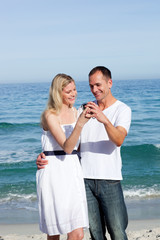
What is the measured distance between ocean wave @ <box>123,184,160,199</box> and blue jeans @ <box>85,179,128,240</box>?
15.6 ft

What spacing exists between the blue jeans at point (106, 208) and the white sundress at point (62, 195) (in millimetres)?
Answer: 131

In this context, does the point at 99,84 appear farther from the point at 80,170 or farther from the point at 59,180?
the point at 59,180

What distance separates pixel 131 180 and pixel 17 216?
144 inches

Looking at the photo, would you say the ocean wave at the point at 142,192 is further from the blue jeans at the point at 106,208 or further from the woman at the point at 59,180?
the woman at the point at 59,180

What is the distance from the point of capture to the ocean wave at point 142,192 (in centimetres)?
845

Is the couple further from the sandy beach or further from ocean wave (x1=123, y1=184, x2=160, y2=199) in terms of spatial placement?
ocean wave (x1=123, y1=184, x2=160, y2=199)

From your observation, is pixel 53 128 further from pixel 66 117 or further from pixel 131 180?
pixel 131 180

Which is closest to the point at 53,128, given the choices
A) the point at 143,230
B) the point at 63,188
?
the point at 63,188

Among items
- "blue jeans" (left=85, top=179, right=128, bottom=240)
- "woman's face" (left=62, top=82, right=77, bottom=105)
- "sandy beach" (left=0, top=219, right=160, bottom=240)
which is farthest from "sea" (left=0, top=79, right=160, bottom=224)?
"woman's face" (left=62, top=82, right=77, bottom=105)

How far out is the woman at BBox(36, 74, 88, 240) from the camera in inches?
142

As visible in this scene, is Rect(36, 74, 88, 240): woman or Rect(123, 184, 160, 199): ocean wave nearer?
Rect(36, 74, 88, 240): woman

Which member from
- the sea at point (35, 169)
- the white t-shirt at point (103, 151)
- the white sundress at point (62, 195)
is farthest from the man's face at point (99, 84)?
the sea at point (35, 169)

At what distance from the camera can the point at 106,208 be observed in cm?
369

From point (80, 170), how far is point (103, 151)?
0.29 m
